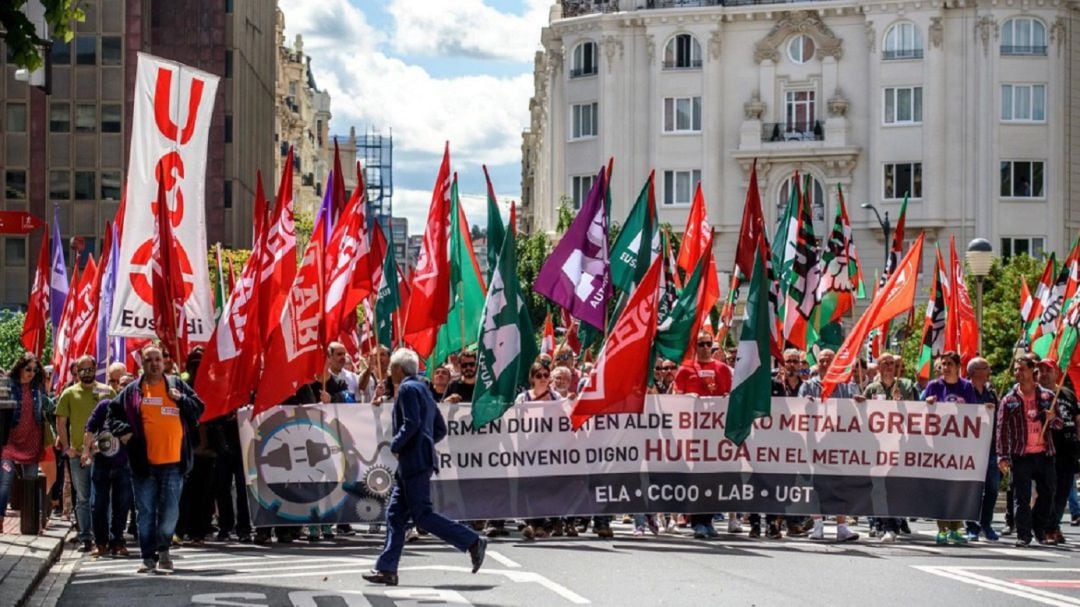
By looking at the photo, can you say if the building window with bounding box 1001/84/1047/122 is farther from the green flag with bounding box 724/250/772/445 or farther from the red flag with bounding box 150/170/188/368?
the red flag with bounding box 150/170/188/368

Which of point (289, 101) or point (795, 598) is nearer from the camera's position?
point (795, 598)

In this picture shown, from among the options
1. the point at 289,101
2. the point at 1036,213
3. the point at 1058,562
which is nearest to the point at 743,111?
the point at 1036,213

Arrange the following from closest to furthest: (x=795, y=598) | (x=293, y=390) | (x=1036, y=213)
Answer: (x=795, y=598)
(x=293, y=390)
(x=1036, y=213)

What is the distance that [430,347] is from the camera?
2195cm

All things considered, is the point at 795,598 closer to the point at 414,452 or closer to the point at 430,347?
the point at 414,452

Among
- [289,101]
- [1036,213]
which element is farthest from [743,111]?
[289,101]

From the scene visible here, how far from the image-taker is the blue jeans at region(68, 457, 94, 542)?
18.8 m

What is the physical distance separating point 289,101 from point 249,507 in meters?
90.6

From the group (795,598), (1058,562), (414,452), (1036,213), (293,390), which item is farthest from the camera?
(1036,213)

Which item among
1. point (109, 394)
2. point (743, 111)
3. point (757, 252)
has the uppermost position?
point (743, 111)

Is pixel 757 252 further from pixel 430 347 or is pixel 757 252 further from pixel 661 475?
pixel 430 347

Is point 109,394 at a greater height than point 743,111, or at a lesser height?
lesser

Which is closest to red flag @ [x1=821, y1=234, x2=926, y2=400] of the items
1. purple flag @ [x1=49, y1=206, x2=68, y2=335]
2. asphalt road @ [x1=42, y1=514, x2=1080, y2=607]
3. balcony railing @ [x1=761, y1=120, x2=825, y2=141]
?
asphalt road @ [x1=42, y1=514, x2=1080, y2=607]

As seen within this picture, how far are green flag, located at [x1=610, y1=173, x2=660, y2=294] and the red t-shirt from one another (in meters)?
2.79
